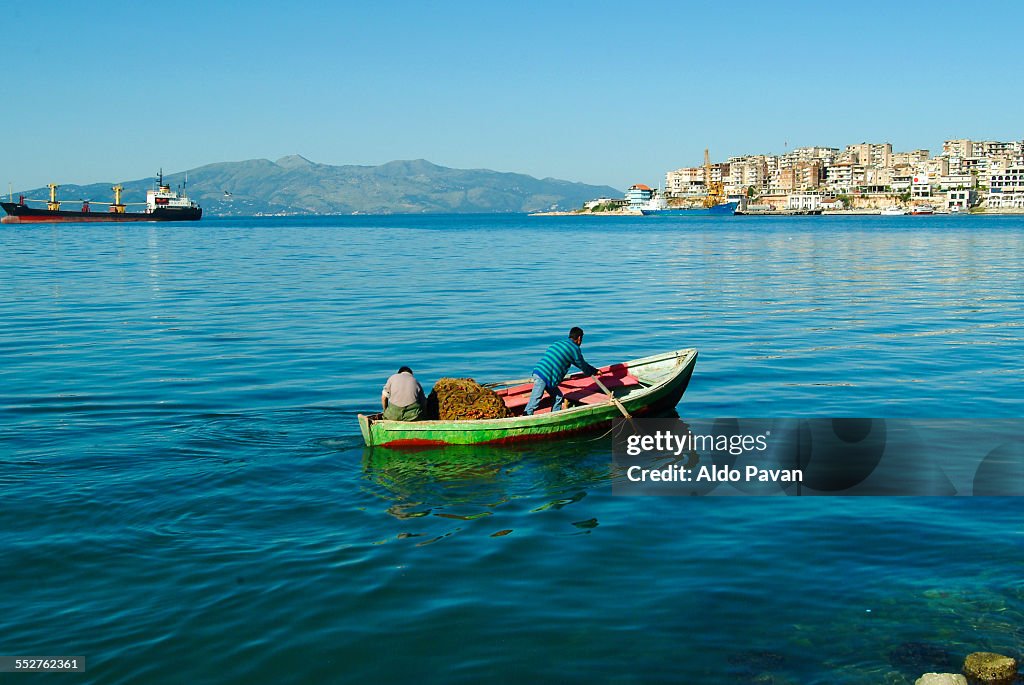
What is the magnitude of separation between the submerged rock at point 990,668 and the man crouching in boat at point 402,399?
10.1m

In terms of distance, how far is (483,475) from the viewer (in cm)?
1559

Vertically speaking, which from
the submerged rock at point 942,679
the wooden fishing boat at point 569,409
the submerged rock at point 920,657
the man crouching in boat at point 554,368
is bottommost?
the submerged rock at point 920,657

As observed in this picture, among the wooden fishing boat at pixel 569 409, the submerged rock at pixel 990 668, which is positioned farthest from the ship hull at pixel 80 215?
the submerged rock at pixel 990 668

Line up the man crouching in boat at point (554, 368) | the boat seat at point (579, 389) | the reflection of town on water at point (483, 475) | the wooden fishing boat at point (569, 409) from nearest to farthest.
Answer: the reflection of town on water at point (483, 475) → the wooden fishing boat at point (569, 409) → the man crouching in boat at point (554, 368) → the boat seat at point (579, 389)

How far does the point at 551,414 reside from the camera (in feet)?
55.7

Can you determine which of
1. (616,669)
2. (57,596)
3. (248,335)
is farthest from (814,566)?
(248,335)

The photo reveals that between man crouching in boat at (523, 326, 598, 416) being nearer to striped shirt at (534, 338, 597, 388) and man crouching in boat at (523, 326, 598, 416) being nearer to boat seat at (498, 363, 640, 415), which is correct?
striped shirt at (534, 338, 597, 388)

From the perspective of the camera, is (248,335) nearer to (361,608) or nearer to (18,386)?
(18,386)

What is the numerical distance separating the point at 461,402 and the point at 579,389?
2.83 meters

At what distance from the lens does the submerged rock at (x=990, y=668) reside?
869 centimetres

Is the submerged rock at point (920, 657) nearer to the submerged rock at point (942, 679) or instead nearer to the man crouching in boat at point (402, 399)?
the submerged rock at point (942, 679)

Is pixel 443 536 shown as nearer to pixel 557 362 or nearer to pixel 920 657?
pixel 557 362

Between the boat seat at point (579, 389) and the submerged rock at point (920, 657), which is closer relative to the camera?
the submerged rock at point (920, 657)
